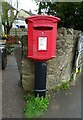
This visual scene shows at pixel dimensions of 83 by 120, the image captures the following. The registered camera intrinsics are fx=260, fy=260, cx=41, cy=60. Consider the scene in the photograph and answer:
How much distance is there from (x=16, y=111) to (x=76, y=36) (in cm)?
344

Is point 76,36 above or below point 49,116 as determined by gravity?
above

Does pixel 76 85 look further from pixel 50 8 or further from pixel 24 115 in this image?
pixel 50 8

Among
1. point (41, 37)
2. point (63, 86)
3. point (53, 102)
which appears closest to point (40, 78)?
point (53, 102)

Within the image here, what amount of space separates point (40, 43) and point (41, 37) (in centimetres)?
11

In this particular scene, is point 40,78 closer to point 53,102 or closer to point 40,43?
point 53,102

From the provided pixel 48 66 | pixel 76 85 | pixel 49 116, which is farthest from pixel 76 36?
pixel 49 116

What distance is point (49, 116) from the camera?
4.40 m

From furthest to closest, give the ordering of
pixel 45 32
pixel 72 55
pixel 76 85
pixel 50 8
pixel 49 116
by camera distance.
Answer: pixel 50 8, pixel 72 55, pixel 76 85, pixel 45 32, pixel 49 116

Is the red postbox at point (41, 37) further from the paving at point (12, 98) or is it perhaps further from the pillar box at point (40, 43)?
the paving at point (12, 98)

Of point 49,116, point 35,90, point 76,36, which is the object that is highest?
point 76,36

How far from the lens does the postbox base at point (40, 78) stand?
4961 mm

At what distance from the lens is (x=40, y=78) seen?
196 inches

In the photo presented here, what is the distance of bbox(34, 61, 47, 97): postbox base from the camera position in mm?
4961

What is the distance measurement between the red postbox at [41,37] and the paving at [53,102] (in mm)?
903
